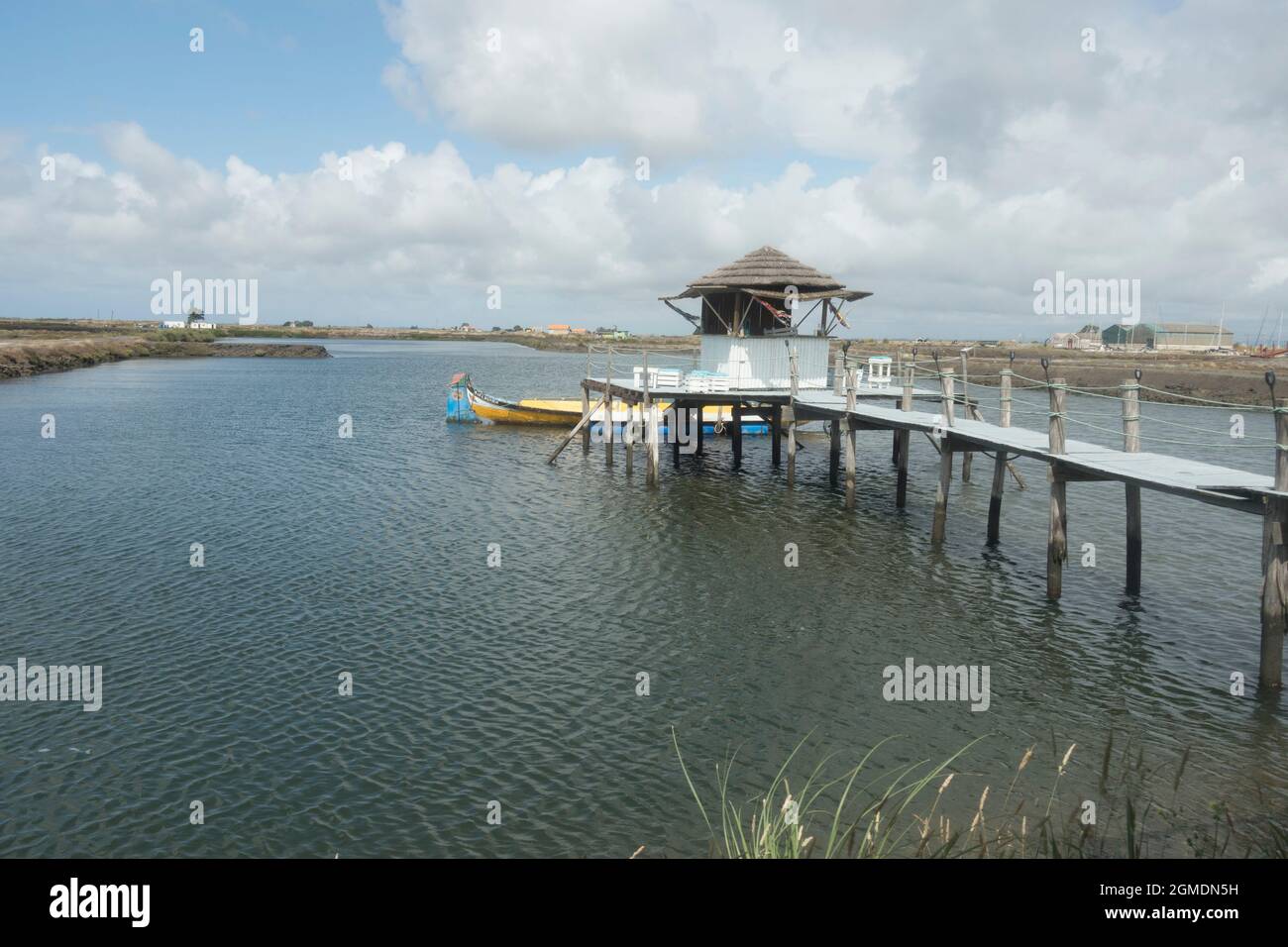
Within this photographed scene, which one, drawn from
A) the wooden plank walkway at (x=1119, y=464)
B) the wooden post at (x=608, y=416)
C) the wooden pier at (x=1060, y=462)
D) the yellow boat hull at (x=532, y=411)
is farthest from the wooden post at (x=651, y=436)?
the yellow boat hull at (x=532, y=411)

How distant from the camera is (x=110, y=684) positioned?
14.4 metres

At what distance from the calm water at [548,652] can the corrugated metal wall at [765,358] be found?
4.00m

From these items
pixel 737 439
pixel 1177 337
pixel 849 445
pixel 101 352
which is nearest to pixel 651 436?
pixel 737 439

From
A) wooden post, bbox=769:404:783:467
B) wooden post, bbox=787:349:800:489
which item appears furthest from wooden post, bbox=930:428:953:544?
wooden post, bbox=769:404:783:467

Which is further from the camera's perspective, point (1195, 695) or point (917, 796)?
point (1195, 695)

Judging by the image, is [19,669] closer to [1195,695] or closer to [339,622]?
[339,622]

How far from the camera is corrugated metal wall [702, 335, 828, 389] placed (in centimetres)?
3206

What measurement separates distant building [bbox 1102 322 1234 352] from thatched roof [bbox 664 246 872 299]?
11566 centimetres

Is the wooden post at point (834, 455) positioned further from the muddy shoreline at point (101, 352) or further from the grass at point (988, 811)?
the muddy shoreline at point (101, 352)

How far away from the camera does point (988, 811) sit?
1082 centimetres

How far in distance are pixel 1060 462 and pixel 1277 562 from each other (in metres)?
4.81
